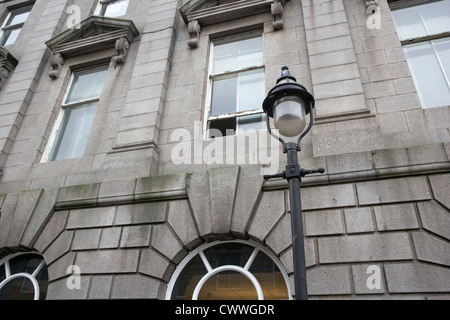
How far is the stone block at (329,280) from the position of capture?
15.0 ft

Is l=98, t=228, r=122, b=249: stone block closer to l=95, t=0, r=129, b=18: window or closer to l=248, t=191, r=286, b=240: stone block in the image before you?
l=248, t=191, r=286, b=240: stone block

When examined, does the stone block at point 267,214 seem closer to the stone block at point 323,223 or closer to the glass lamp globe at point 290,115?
the stone block at point 323,223

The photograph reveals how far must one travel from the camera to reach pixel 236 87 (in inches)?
304

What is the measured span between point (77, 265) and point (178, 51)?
5.63 metres

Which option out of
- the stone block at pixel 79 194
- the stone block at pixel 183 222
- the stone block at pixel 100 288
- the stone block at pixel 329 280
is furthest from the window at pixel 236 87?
the stone block at pixel 100 288

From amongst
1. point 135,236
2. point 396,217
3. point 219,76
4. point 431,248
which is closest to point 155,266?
point 135,236

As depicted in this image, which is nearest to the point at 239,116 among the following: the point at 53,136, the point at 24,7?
the point at 53,136

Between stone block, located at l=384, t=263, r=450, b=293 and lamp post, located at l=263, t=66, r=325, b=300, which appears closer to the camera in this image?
lamp post, located at l=263, t=66, r=325, b=300

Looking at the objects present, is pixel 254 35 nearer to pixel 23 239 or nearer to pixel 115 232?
pixel 115 232

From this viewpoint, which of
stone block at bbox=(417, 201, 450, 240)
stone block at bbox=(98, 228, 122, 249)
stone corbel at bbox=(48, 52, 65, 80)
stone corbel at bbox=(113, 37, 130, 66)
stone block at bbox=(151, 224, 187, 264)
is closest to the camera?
stone block at bbox=(417, 201, 450, 240)

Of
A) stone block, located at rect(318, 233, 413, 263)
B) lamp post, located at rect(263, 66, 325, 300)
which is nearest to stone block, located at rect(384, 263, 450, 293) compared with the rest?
stone block, located at rect(318, 233, 413, 263)

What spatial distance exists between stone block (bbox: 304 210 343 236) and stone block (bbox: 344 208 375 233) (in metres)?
0.12

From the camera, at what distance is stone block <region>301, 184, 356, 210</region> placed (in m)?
5.17

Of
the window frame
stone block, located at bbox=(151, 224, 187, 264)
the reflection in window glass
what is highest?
the window frame
